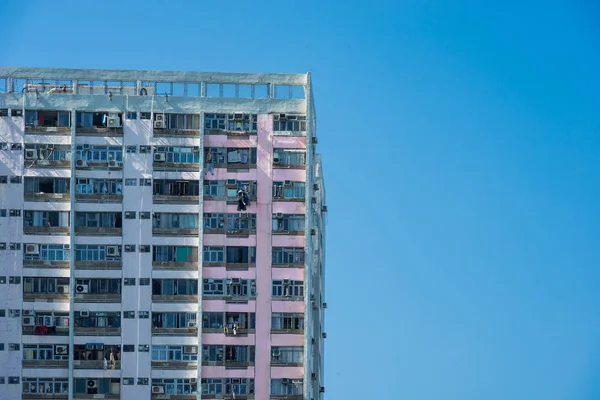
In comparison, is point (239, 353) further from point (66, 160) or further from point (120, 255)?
point (66, 160)

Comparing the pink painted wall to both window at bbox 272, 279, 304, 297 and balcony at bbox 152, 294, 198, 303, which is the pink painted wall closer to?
window at bbox 272, 279, 304, 297

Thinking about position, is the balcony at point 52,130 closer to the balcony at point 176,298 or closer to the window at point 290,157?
the balcony at point 176,298

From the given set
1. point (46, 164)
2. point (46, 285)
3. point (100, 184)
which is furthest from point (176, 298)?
point (46, 164)

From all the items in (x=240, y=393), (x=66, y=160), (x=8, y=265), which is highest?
(x=66, y=160)

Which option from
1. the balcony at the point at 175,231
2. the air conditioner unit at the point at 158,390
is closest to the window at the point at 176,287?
the balcony at the point at 175,231

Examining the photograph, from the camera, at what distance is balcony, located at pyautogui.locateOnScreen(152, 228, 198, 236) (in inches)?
2963

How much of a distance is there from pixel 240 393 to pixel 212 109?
14293 mm

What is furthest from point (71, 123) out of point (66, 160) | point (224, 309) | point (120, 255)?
point (224, 309)

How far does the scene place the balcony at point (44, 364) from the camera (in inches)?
2943

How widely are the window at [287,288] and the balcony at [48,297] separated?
1041cm

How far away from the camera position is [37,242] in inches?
2960

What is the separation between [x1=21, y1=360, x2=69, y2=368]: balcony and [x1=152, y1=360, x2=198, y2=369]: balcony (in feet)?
15.0

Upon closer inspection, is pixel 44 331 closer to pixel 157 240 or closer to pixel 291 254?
pixel 157 240

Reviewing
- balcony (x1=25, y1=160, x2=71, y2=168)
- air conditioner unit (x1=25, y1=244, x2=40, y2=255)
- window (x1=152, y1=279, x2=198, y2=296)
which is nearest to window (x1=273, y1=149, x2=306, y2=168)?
window (x1=152, y1=279, x2=198, y2=296)
